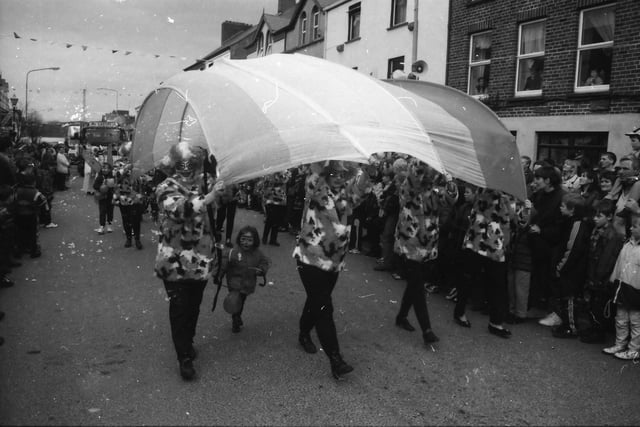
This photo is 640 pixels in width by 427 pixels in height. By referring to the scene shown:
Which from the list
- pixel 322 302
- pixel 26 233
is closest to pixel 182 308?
pixel 322 302

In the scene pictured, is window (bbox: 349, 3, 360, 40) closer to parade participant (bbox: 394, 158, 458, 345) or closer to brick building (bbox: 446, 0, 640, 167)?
brick building (bbox: 446, 0, 640, 167)

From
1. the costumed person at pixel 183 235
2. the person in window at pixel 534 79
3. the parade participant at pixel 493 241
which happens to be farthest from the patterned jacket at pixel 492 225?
the person in window at pixel 534 79

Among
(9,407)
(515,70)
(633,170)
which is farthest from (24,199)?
(515,70)

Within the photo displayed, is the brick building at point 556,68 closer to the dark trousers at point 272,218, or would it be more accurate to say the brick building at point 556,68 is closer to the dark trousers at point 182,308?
the dark trousers at point 272,218

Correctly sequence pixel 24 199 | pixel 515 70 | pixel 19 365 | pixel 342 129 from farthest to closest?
pixel 515 70, pixel 24 199, pixel 19 365, pixel 342 129

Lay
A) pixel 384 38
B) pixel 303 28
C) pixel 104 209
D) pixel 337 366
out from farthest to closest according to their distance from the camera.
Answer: pixel 303 28
pixel 384 38
pixel 104 209
pixel 337 366

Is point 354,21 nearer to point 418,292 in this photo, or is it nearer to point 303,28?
point 303,28

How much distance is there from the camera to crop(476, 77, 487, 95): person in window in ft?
47.5

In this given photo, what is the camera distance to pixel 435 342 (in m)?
5.18

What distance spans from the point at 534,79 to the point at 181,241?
11.6 metres

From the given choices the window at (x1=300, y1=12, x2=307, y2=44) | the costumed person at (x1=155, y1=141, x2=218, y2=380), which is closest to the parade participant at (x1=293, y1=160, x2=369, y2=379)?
the costumed person at (x1=155, y1=141, x2=218, y2=380)

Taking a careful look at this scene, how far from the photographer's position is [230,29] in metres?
42.9

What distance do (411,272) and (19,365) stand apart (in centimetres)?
363

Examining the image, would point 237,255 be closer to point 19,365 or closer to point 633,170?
point 19,365
